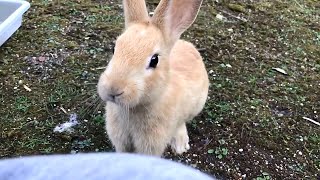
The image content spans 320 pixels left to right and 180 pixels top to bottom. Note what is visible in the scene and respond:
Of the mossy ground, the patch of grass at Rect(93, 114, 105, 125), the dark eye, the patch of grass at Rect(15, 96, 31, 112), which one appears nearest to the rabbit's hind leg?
the mossy ground

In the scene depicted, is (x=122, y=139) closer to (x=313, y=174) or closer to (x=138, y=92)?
(x=138, y=92)

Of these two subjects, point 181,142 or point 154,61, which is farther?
point 181,142

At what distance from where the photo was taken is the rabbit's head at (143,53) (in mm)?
2201

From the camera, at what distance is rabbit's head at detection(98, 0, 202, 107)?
220 cm

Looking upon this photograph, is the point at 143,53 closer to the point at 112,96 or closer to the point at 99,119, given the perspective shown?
the point at 112,96

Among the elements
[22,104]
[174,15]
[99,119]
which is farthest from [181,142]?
[22,104]

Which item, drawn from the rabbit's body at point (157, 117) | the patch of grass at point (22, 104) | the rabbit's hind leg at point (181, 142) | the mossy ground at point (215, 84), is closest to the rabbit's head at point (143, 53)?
the rabbit's body at point (157, 117)

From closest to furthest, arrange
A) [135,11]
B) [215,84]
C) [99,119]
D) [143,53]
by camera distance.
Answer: [143,53] < [135,11] < [99,119] < [215,84]

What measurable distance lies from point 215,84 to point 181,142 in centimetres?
70

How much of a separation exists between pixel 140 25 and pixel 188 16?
0.29 m

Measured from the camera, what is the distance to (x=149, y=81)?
236cm

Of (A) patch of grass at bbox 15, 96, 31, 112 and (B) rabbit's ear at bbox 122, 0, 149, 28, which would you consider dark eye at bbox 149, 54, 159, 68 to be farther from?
(A) patch of grass at bbox 15, 96, 31, 112

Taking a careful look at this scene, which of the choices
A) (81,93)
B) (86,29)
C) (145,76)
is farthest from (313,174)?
(86,29)

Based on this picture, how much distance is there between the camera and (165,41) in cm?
255
